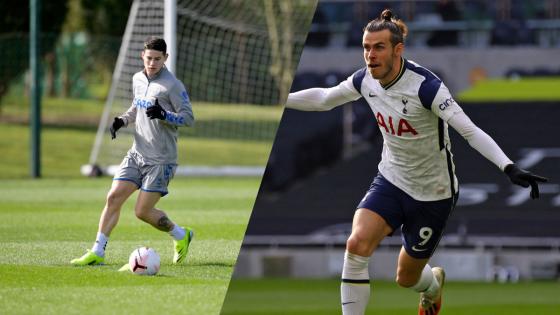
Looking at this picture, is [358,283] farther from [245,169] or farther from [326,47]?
[326,47]

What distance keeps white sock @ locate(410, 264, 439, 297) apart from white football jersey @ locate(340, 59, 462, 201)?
0.69 meters

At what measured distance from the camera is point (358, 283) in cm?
601

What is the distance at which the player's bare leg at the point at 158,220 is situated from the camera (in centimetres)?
745

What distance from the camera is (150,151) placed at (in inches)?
292

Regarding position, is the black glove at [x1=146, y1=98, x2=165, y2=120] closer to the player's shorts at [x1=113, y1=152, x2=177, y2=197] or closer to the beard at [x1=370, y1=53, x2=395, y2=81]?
the player's shorts at [x1=113, y1=152, x2=177, y2=197]

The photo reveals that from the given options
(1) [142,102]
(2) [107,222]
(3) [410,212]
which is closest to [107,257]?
(2) [107,222]

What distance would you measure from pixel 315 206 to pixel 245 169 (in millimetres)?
2863

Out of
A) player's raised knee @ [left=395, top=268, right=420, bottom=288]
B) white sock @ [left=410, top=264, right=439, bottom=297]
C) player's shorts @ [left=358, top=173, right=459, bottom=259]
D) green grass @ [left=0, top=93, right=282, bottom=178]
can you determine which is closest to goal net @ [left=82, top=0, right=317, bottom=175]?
green grass @ [left=0, top=93, right=282, bottom=178]

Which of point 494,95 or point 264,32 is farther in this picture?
point 264,32

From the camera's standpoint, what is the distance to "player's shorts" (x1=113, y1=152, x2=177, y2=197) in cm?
743

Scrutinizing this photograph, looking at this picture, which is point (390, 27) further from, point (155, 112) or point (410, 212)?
point (155, 112)

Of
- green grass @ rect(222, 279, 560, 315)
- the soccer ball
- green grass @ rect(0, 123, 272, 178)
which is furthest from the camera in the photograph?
green grass @ rect(0, 123, 272, 178)

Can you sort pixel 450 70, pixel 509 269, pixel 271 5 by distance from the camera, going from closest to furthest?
pixel 509 269 < pixel 450 70 < pixel 271 5

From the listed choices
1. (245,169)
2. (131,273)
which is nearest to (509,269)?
(245,169)
